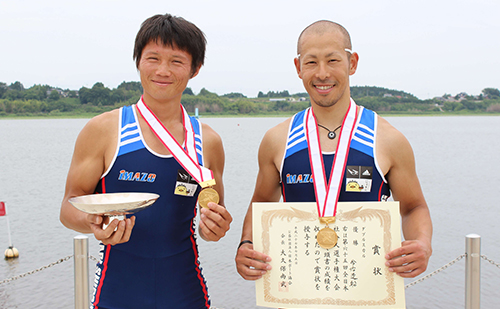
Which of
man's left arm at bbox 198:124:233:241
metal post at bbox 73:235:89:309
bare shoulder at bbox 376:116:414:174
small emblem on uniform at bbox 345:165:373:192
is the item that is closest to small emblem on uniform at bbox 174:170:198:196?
man's left arm at bbox 198:124:233:241

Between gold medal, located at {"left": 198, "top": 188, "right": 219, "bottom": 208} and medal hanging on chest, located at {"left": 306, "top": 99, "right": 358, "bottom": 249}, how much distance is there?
552 millimetres

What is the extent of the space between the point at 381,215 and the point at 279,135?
0.80m

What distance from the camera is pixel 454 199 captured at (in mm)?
16828

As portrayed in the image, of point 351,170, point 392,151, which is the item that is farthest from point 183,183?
point 392,151

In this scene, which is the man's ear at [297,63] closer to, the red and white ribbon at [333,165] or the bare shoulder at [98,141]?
the red and white ribbon at [333,165]

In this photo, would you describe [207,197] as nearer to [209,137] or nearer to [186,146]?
[186,146]

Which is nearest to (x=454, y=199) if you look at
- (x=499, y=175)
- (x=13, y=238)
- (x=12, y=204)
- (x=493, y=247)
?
(x=493, y=247)

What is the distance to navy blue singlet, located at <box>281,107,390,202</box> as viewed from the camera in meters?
A: 2.60

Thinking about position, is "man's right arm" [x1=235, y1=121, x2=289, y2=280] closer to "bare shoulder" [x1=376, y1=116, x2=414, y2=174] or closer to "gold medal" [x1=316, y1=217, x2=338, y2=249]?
"gold medal" [x1=316, y1=217, x2=338, y2=249]

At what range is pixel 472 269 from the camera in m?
4.39

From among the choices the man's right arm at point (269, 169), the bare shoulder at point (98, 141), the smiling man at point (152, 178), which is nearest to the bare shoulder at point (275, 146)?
the man's right arm at point (269, 169)

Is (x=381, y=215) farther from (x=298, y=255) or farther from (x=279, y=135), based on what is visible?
(x=279, y=135)

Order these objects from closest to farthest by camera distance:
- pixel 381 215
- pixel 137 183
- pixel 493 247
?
pixel 381 215 < pixel 137 183 < pixel 493 247

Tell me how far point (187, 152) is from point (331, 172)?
0.85m
